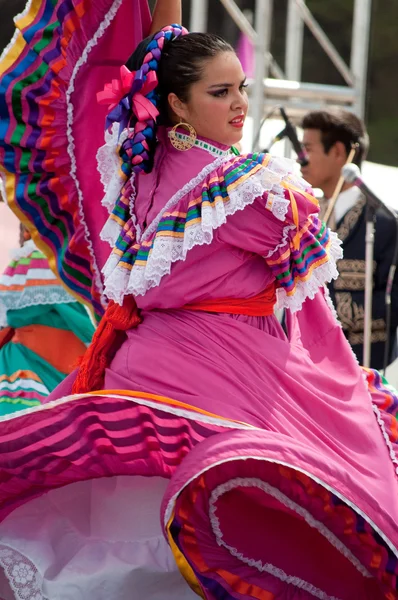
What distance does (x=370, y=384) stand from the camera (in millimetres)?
3342

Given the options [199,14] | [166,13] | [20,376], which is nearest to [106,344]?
[166,13]

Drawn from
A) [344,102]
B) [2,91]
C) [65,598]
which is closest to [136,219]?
[2,91]

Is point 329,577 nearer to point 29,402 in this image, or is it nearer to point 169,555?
point 169,555

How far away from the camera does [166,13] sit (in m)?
3.51

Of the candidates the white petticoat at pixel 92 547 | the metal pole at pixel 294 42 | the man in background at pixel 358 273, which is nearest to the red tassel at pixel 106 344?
the white petticoat at pixel 92 547

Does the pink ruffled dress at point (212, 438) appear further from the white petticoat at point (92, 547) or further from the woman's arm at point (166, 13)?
the woman's arm at point (166, 13)

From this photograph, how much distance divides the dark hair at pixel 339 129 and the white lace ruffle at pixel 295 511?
2.77 metres

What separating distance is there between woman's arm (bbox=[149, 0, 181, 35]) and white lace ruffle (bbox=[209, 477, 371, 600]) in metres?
1.53

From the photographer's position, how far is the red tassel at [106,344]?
3.11 metres

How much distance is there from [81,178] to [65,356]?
50.6 inches

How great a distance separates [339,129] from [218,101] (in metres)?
2.28

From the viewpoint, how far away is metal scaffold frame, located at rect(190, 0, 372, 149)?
643 cm

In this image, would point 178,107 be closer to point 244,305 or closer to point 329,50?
point 244,305

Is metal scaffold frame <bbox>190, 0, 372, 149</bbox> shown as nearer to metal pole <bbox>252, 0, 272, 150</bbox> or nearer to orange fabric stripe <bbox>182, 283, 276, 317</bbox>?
metal pole <bbox>252, 0, 272, 150</bbox>
